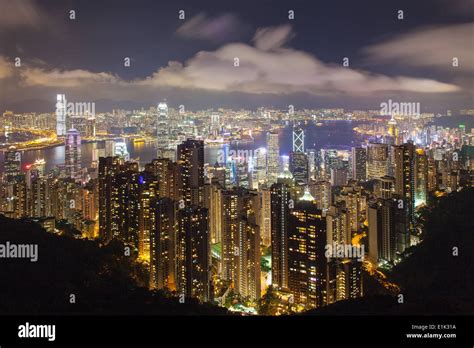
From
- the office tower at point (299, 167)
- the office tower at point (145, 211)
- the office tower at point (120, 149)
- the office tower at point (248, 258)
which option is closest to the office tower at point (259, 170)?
the office tower at point (299, 167)

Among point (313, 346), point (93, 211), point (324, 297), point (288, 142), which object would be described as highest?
point (288, 142)

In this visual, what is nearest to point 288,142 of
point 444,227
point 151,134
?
point 151,134

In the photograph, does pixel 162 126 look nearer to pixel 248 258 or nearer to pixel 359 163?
pixel 248 258

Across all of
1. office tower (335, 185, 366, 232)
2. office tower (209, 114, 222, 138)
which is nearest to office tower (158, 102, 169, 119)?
office tower (209, 114, 222, 138)

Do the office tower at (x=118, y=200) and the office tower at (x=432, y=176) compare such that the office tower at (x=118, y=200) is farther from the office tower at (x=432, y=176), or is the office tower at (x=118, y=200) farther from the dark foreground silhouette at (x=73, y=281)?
the office tower at (x=432, y=176)

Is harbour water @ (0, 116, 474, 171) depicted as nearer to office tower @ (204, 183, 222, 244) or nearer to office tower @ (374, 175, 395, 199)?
office tower @ (204, 183, 222, 244)

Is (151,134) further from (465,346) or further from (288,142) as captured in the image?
(465,346)

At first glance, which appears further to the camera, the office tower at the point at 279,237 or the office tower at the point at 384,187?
the office tower at the point at 384,187
